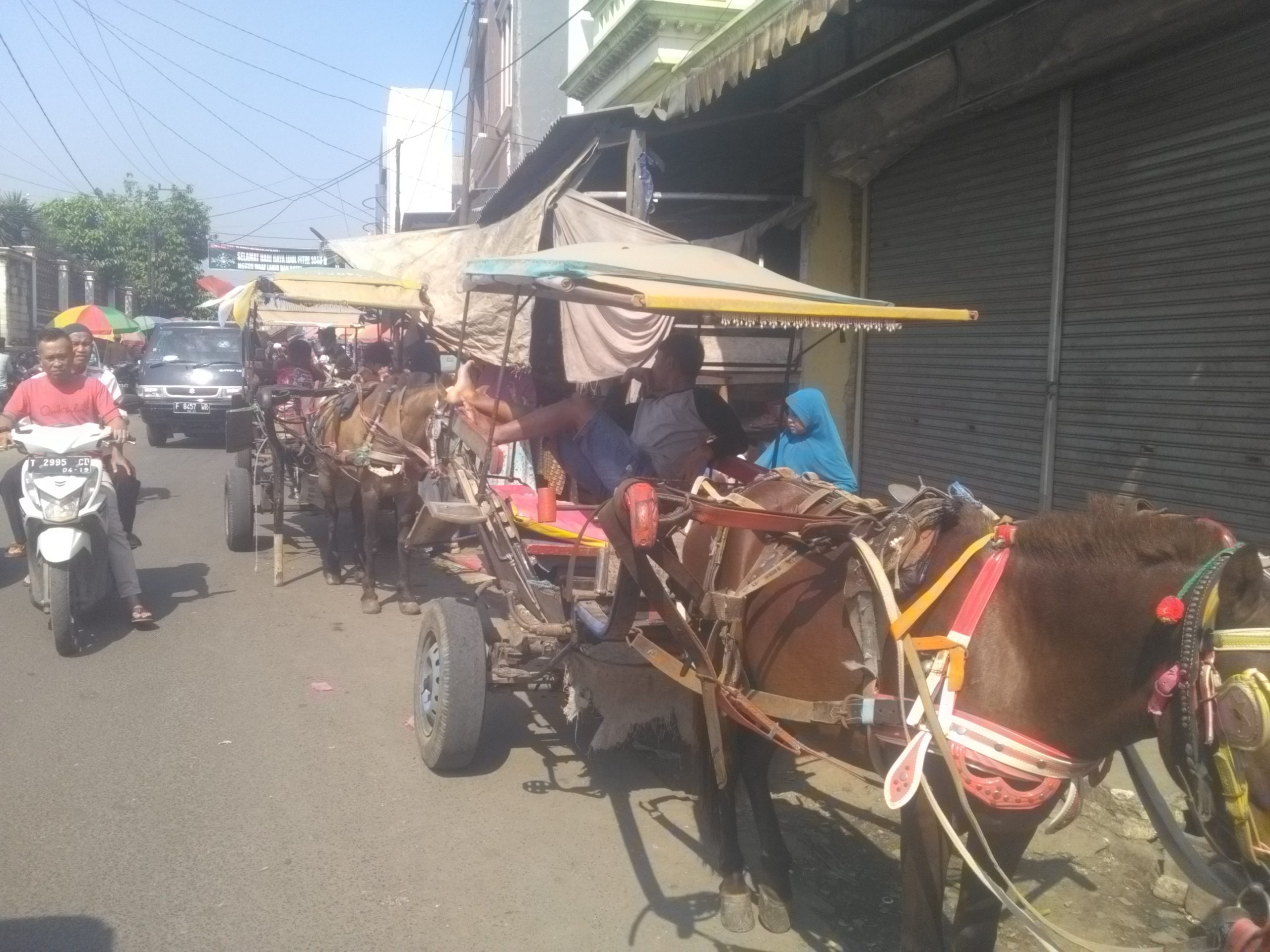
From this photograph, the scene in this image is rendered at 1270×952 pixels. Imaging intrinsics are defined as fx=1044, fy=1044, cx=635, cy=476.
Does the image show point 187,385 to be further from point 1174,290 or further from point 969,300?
point 1174,290

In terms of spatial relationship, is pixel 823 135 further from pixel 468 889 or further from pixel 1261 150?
pixel 468 889

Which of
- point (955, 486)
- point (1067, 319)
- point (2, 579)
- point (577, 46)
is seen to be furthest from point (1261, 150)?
point (577, 46)

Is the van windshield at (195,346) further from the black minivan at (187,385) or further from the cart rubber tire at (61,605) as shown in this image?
the cart rubber tire at (61,605)

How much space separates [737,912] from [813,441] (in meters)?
2.91

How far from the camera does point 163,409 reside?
18.2m

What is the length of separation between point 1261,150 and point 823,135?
12.7 feet

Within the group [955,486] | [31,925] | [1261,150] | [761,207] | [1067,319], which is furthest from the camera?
[761,207]

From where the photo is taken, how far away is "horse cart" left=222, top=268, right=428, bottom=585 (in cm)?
819

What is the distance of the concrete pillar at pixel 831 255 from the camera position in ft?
28.6

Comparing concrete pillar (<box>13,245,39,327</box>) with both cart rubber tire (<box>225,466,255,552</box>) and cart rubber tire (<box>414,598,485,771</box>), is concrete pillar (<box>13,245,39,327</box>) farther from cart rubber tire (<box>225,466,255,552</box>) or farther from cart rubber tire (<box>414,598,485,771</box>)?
cart rubber tire (<box>414,598,485,771</box>)

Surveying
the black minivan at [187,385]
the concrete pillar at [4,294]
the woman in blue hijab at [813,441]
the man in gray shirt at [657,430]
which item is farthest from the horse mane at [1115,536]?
the concrete pillar at [4,294]

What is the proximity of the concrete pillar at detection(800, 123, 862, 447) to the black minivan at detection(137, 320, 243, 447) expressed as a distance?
12.0 meters

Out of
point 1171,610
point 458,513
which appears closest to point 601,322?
point 458,513

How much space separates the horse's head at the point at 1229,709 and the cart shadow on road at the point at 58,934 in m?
3.12
